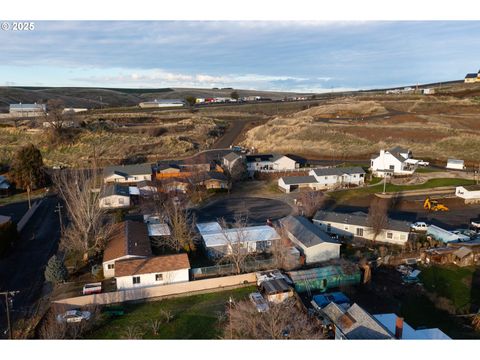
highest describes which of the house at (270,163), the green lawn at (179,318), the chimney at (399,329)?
the house at (270,163)

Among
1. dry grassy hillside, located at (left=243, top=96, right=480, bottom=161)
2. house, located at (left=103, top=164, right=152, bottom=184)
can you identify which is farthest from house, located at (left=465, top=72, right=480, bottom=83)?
house, located at (left=103, top=164, right=152, bottom=184)

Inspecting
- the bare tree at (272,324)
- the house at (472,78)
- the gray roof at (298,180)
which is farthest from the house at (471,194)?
the house at (472,78)

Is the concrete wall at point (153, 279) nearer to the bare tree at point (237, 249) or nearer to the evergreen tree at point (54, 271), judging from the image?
the bare tree at point (237, 249)

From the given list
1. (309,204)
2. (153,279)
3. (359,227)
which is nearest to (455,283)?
(359,227)

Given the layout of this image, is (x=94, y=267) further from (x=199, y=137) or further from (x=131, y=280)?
(x=199, y=137)

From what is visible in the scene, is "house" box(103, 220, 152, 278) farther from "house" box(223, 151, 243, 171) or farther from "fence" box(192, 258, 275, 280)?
"house" box(223, 151, 243, 171)

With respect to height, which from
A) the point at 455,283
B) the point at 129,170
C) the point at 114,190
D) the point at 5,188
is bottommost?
the point at 455,283

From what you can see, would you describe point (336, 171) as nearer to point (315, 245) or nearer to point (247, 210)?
point (247, 210)
